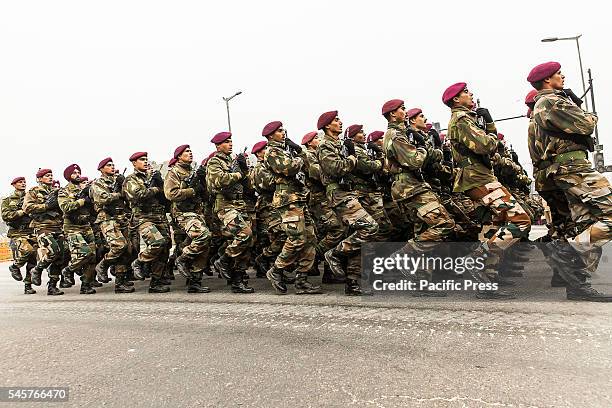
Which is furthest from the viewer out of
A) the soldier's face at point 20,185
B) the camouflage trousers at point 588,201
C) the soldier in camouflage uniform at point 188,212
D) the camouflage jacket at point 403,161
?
the soldier's face at point 20,185

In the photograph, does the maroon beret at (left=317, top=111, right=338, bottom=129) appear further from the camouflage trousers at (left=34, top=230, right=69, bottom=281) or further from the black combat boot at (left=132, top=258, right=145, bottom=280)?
the camouflage trousers at (left=34, top=230, right=69, bottom=281)

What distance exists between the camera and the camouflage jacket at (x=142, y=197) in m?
7.57

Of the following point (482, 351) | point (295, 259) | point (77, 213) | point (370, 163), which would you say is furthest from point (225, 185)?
point (482, 351)

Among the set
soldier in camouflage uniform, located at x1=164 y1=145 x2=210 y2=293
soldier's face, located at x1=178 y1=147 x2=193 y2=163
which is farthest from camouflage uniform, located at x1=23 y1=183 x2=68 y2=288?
soldier's face, located at x1=178 y1=147 x2=193 y2=163

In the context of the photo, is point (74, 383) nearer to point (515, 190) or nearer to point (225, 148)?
point (225, 148)

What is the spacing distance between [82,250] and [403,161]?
596cm

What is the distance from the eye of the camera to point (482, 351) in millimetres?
Answer: 3246

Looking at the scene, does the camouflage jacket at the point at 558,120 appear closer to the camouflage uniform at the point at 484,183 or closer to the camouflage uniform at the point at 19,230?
the camouflage uniform at the point at 484,183

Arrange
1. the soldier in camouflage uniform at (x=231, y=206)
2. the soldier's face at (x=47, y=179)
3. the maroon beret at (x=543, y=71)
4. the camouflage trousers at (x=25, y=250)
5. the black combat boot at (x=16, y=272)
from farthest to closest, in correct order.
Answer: the black combat boot at (x=16, y=272) → the camouflage trousers at (x=25, y=250) → the soldier's face at (x=47, y=179) → the soldier in camouflage uniform at (x=231, y=206) → the maroon beret at (x=543, y=71)

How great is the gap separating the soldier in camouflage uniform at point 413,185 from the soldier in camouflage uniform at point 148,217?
13.5ft

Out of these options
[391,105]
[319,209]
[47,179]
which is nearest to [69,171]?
[47,179]

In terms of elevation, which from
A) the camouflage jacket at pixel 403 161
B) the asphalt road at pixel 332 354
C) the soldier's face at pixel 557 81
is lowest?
the asphalt road at pixel 332 354

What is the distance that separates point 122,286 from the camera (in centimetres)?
789

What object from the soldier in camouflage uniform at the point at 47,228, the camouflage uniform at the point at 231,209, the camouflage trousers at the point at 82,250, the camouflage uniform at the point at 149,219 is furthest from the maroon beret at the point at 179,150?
the soldier in camouflage uniform at the point at 47,228
